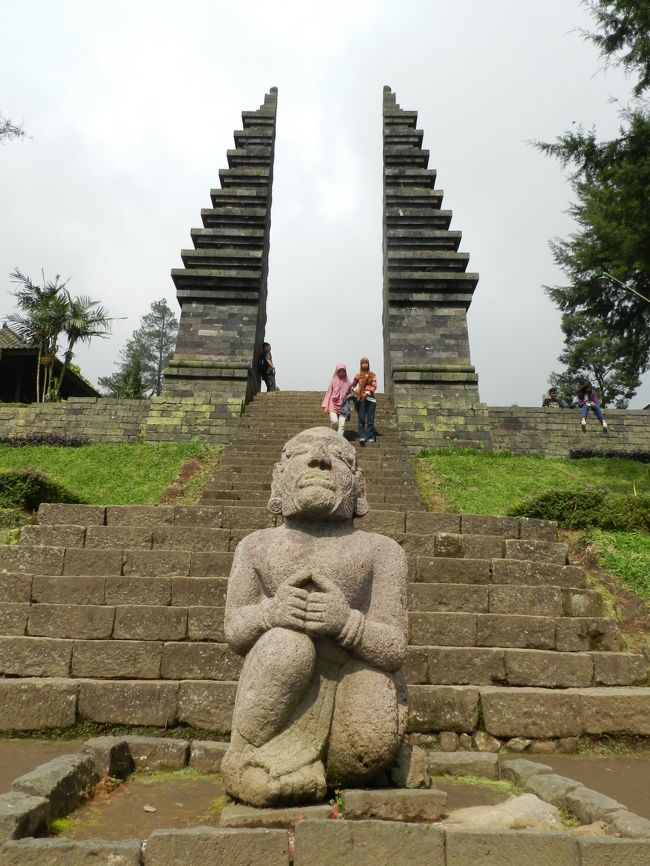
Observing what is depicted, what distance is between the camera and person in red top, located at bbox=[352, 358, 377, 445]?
39.1ft

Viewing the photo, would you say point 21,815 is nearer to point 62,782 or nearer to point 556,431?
point 62,782

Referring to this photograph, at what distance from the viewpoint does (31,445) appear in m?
13.2

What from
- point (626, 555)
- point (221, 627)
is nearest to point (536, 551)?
point (626, 555)

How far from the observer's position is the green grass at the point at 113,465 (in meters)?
9.95

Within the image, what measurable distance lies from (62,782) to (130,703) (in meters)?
1.70

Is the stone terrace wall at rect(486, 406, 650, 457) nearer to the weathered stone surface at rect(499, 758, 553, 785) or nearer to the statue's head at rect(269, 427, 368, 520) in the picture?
the weathered stone surface at rect(499, 758, 553, 785)

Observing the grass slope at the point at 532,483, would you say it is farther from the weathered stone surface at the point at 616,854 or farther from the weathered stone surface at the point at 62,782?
the weathered stone surface at the point at 62,782

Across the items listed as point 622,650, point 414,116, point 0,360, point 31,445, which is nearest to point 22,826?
point 622,650

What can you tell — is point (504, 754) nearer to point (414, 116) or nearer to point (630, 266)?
point (630, 266)

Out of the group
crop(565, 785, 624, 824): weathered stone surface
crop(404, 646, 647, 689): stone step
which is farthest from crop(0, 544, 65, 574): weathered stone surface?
crop(565, 785, 624, 824): weathered stone surface

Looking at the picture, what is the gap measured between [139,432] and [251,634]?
11.3 metres

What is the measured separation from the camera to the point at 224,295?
15867 mm

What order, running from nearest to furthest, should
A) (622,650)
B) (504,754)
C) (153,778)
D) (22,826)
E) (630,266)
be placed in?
(22,826) < (153,778) < (504,754) < (622,650) < (630,266)

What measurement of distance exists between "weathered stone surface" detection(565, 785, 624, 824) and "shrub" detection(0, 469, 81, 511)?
7.19 metres
